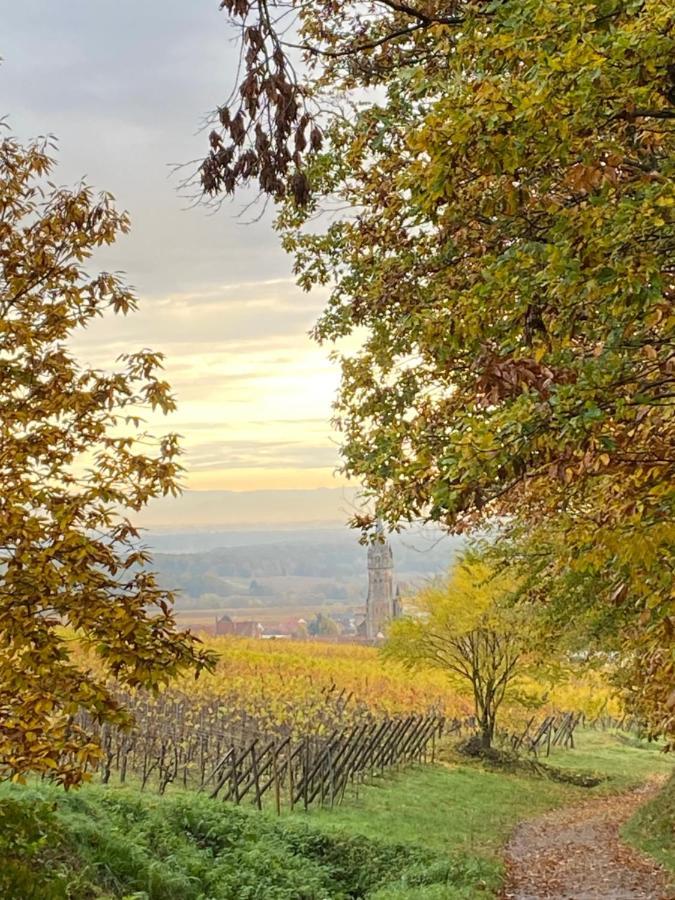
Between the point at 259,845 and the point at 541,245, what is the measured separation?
9.36 m

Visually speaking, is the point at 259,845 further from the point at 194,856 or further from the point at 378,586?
the point at 378,586

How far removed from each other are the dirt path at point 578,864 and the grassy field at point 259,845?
42cm

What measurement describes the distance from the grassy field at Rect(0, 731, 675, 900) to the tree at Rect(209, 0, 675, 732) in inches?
160

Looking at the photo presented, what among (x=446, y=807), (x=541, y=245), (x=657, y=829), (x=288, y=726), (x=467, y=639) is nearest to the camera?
(x=541, y=245)

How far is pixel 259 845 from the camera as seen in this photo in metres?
10.8

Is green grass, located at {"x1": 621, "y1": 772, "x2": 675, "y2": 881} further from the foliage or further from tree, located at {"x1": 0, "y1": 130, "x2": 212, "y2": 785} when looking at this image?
tree, located at {"x1": 0, "y1": 130, "x2": 212, "y2": 785}

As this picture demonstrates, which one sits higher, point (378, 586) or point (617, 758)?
point (378, 586)

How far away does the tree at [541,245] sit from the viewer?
3.72 m

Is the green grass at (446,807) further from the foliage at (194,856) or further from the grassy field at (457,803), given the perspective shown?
the foliage at (194,856)

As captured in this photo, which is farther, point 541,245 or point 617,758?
point 617,758

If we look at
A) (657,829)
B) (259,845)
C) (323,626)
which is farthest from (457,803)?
(323,626)

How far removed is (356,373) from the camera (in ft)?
33.5

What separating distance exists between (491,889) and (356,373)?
23.2 feet

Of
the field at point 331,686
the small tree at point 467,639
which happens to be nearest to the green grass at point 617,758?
the field at point 331,686
